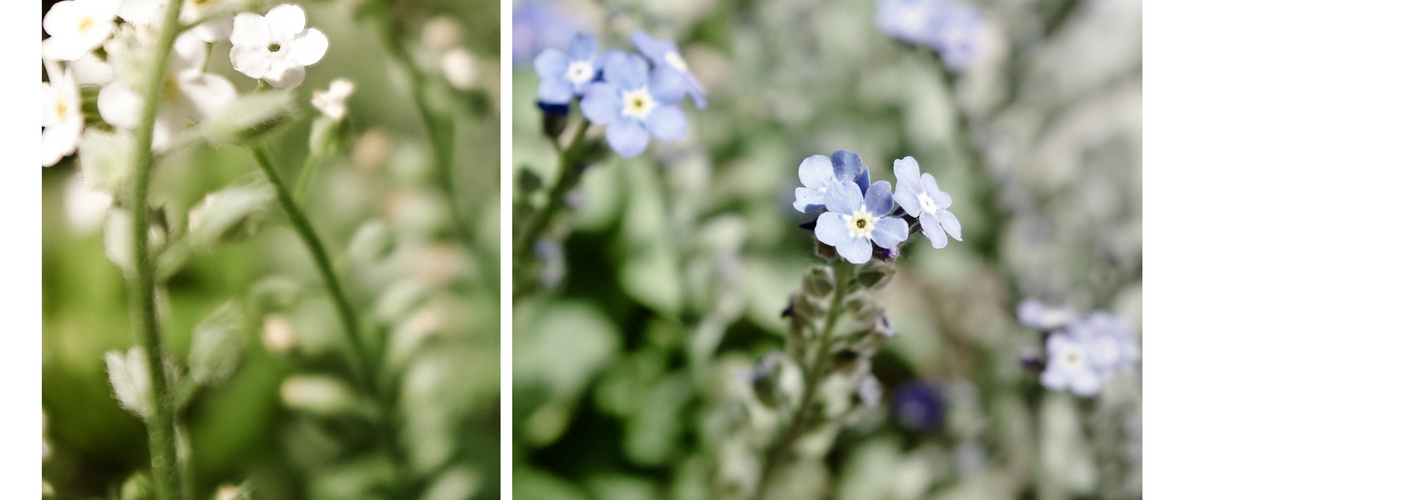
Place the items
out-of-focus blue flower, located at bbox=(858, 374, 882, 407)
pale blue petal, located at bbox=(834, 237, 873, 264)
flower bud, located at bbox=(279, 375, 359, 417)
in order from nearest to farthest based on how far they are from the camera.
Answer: pale blue petal, located at bbox=(834, 237, 873, 264)
flower bud, located at bbox=(279, 375, 359, 417)
out-of-focus blue flower, located at bbox=(858, 374, 882, 407)

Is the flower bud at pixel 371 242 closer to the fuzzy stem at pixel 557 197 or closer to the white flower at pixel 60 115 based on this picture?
the fuzzy stem at pixel 557 197

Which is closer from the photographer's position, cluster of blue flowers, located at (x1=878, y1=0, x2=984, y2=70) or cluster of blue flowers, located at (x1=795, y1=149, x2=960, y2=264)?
cluster of blue flowers, located at (x1=795, y1=149, x2=960, y2=264)

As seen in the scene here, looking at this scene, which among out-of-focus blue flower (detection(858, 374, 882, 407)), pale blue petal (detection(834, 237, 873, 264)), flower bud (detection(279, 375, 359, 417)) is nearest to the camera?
pale blue petal (detection(834, 237, 873, 264))

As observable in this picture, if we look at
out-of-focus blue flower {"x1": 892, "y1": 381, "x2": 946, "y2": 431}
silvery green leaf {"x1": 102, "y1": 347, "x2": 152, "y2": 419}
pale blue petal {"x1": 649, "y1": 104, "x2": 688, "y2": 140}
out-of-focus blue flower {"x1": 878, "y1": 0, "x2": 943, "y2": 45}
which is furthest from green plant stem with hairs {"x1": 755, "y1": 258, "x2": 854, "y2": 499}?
silvery green leaf {"x1": 102, "y1": 347, "x2": 152, "y2": 419}

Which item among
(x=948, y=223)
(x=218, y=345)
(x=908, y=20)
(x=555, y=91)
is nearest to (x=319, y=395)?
(x=218, y=345)

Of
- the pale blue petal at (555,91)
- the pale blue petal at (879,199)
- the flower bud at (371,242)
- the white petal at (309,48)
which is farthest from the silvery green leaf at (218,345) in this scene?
the pale blue petal at (879,199)

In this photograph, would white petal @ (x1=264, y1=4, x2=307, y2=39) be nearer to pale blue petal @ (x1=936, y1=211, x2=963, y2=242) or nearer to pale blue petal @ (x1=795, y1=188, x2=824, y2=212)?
pale blue petal @ (x1=795, y1=188, x2=824, y2=212)

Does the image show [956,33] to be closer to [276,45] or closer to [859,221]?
[859,221]

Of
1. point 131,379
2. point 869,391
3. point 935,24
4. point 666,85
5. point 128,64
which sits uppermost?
point 935,24
